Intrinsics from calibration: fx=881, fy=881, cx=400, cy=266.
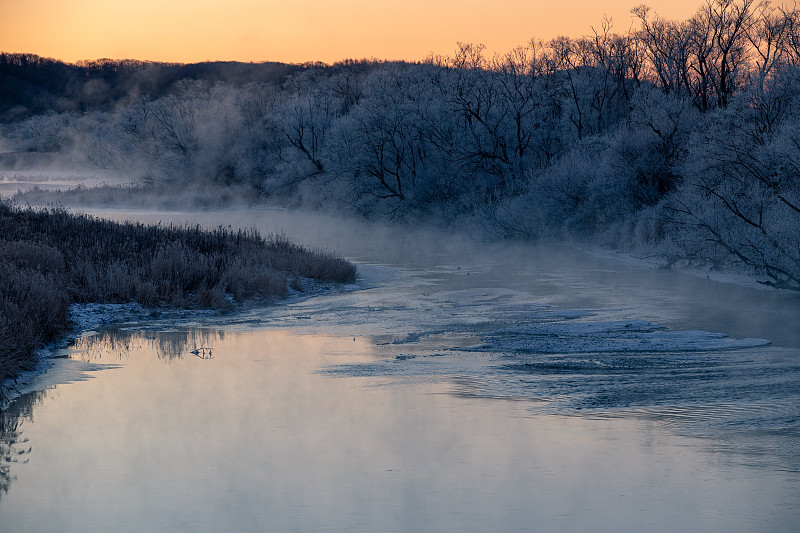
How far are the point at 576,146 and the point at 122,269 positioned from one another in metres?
27.7

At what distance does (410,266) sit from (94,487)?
2044 cm

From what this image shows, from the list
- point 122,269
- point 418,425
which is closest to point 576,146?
point 122,269

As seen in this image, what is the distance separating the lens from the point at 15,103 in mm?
151625

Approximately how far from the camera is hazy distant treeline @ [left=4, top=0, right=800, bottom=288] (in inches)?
945

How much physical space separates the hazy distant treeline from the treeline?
10545 millimetres

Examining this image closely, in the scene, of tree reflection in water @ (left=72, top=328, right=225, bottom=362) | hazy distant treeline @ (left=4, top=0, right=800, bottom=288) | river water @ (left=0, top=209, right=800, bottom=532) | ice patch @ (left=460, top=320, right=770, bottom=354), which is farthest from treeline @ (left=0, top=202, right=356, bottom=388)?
hazy distant treeline @ (left=4, top=0, right=800, bottom=288)

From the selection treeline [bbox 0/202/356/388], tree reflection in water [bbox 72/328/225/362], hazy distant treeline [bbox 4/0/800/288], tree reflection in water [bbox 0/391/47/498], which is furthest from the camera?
hazy distant treeline [bbox 4/0/800/288]

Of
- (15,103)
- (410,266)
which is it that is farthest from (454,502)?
(15,103)

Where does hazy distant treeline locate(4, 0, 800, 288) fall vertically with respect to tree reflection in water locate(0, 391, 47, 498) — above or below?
above

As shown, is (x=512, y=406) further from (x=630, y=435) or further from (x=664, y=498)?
(x=664, y=498)

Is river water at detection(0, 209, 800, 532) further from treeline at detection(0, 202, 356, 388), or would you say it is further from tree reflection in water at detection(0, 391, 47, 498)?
treeline at detection(0, 202, 356, 388)

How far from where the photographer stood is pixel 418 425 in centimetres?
915

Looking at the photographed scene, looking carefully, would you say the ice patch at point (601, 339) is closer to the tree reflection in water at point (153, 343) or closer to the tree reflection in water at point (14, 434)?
the tree reflection in water at point (153, 343)

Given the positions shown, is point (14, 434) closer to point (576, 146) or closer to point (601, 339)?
point (601, 339)
